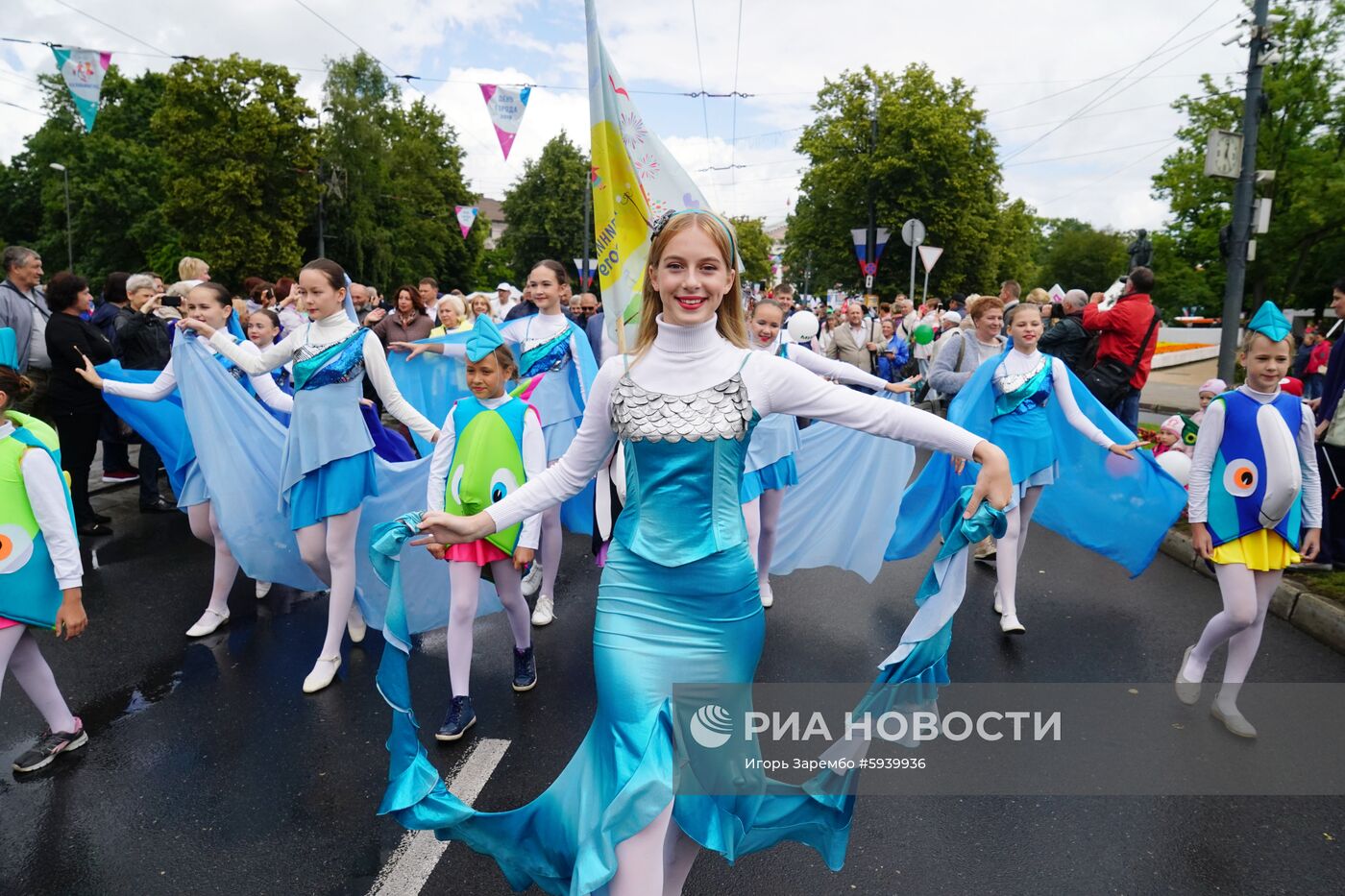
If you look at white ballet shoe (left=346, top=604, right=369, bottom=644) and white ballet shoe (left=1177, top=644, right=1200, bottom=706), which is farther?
white ballet shoe (left=346, top=604, right=369, bottom=644)

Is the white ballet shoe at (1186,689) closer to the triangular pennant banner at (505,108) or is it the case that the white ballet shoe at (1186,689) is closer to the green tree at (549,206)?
the triangular pennant banner at (505,108)

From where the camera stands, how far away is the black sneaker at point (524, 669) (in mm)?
4581

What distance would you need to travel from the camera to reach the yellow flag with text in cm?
407

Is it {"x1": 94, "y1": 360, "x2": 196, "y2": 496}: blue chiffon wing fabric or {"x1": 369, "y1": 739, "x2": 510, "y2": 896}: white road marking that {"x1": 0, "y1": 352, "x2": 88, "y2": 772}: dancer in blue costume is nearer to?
{"x1": 369, "y1": 739, "x2": 510, "y2": 896}: white road marking

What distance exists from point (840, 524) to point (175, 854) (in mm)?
4400

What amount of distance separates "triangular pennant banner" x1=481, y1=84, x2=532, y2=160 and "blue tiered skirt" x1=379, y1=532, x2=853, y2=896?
12.3m

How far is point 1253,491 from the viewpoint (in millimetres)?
4082

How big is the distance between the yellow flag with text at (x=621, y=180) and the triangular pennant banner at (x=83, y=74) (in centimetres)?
1115

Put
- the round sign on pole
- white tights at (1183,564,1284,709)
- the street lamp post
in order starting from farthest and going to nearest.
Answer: the street lamp post → the round sign on pole → white tights at (1183,564,1284,709)

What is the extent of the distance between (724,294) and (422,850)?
7.49 ft

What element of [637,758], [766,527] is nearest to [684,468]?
[637,758]

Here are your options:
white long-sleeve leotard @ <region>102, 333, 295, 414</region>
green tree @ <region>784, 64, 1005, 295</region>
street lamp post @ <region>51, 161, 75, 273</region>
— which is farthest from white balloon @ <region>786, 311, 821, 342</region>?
street lamp post @ <region>51, 161, 75, 273</region>

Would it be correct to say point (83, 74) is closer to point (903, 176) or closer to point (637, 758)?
point (637, 758)

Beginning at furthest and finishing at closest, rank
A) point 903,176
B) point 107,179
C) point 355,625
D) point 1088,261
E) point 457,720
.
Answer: point 1088,261 < point 107,179 < point 903,176 < point 355,625 < point 457,720
